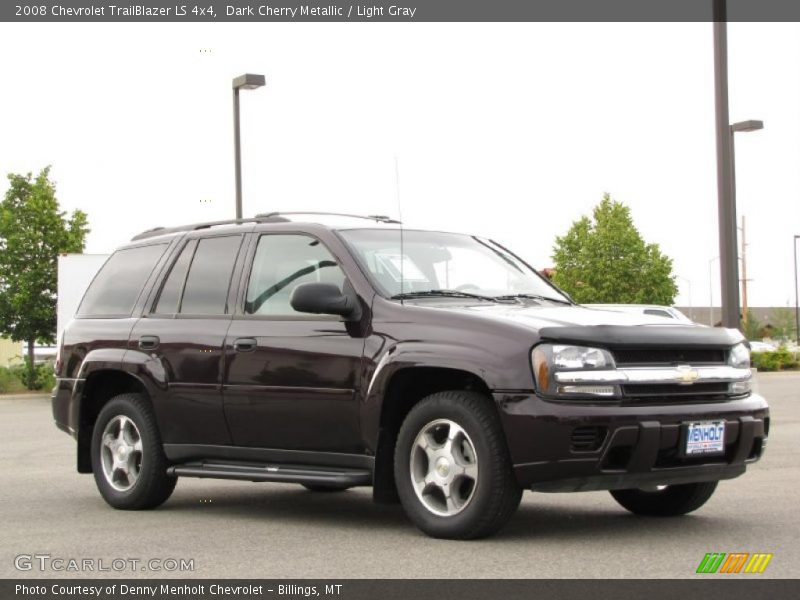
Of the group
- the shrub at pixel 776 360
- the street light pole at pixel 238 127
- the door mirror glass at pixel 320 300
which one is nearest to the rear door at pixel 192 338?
the door mirror glass at pixel 320 300

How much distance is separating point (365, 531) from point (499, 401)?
1.40 m

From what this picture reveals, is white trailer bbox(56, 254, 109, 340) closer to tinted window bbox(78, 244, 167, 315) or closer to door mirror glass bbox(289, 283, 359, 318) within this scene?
tinted window bbox(78, 244, 167, 315)

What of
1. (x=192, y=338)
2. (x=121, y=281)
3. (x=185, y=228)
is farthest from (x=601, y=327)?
(x=121, y=281)

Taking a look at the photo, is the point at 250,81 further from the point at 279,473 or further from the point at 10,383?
the point at 279,473

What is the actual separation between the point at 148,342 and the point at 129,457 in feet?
2.77

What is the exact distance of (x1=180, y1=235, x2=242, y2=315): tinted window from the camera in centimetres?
906

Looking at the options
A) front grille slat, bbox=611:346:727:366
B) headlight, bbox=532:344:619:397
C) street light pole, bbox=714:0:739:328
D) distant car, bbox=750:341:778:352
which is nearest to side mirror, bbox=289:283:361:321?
headlight, bbox=532:344:619:397

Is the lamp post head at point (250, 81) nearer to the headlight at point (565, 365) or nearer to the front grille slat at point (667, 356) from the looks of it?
the front grille slat at point (667, 356)

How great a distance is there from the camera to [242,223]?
935cm

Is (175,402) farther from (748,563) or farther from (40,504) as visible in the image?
(748,563)

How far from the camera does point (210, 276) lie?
9242 mm

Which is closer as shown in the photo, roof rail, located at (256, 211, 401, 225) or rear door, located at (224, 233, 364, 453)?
rear door, located at (224, 233, 364, 453)
